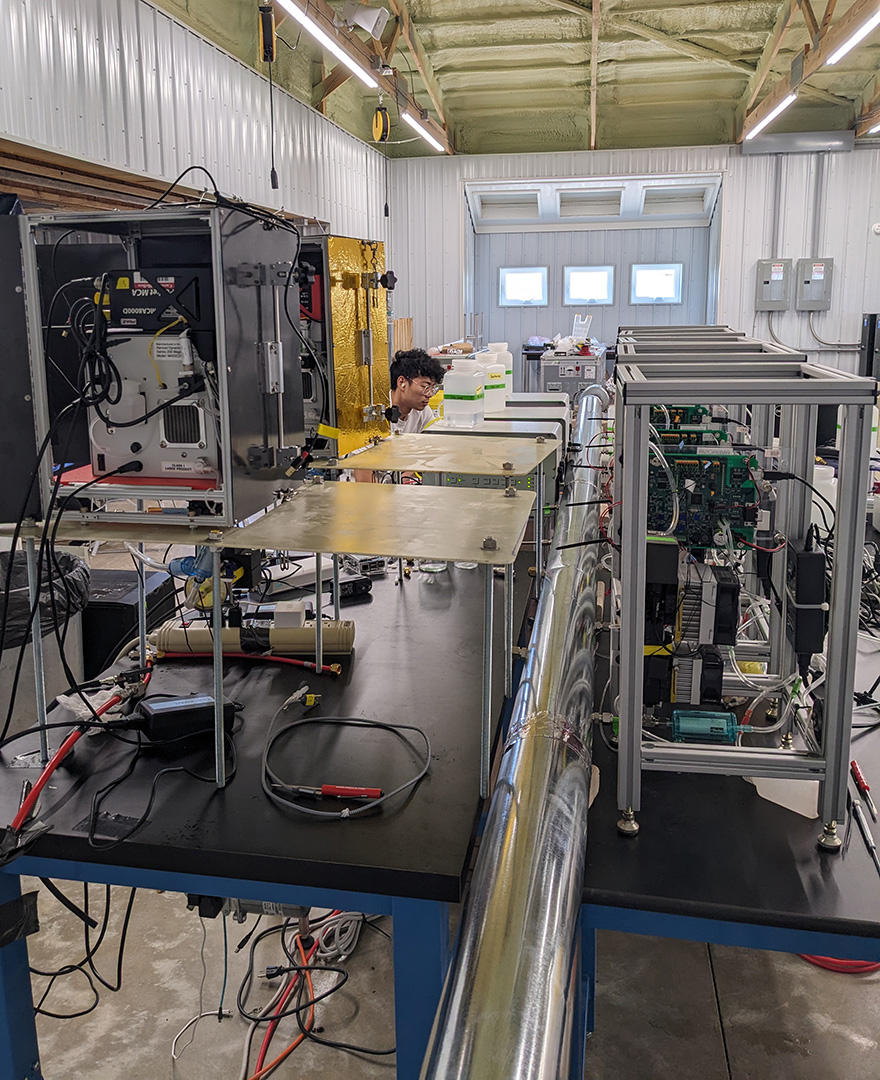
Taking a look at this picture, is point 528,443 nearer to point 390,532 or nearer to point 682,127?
point 390,532

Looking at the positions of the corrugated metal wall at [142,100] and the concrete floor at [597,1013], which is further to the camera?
the corrugated metal wall at [142,100]

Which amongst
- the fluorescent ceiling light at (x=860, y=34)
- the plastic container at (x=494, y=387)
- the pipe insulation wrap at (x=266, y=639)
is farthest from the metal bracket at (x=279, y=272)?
the fluorescent ceiling light at (x=860, y=34)

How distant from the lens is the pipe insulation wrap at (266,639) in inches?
110

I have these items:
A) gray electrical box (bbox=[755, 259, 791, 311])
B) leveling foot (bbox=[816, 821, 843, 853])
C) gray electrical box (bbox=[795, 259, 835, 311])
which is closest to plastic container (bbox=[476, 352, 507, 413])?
leveling foot (bbox=[816, 821, 843, 853])

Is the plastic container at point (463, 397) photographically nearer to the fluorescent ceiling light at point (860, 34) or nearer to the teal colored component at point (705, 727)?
the teal colored component at point (705, 727)

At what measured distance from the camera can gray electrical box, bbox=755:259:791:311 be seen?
10164mm

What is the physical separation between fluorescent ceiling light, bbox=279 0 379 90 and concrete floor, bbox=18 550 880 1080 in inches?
174

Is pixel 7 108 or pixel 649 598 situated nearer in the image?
pixel 649 598

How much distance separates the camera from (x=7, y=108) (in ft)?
12.9

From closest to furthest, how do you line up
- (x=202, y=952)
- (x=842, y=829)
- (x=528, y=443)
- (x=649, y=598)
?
(x=842, y=829)
(x=649, y=598)
(x=202, y=952)
(x=528, y=443)

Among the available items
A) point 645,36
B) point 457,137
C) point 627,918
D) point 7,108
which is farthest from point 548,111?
point 627,918

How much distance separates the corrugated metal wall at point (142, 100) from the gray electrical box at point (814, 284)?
5702 mm

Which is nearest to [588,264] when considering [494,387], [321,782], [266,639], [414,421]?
[414,421]

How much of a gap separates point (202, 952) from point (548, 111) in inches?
408
